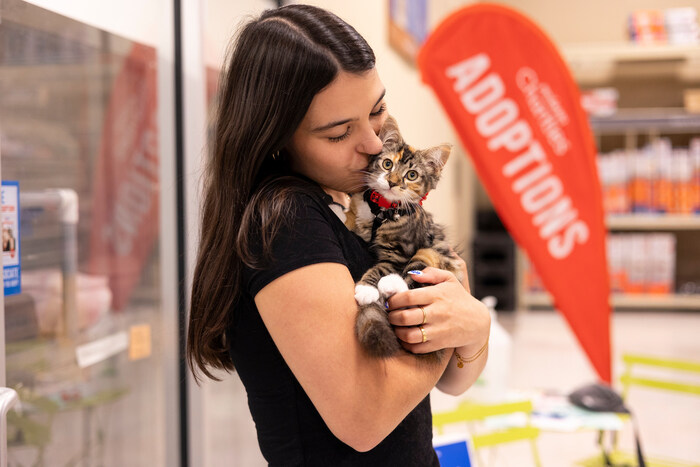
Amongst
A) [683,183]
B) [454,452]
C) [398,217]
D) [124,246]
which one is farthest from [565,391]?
[398,217]

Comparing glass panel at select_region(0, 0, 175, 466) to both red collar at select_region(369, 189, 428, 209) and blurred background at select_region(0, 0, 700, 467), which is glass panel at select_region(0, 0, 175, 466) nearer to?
blurred background at select_region(0, 0, 700, 467)

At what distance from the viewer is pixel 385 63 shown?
11.3 ft

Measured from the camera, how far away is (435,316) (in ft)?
3.24

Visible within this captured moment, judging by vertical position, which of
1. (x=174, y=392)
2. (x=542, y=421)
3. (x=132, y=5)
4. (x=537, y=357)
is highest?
(x=132, y=5)

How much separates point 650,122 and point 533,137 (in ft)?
15.2

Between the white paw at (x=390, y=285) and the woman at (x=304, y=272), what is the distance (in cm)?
2

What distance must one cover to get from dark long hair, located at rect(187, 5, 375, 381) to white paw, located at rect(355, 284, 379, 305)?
15 centimetres

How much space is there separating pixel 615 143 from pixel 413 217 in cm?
712

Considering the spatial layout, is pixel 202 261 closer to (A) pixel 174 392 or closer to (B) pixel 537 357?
(A) pixel 174 392

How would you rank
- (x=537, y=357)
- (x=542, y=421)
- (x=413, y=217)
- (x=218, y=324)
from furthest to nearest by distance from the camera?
1. (x=537, y=357)
2. (x=542, y=421)
3. (x=413, y=217)
4. (x=218, y=324)

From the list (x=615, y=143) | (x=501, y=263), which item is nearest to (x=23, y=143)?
(x=501, y=263)

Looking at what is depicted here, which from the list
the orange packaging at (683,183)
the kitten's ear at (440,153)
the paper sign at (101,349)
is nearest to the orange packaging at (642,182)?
the orange packaging at (683,183)

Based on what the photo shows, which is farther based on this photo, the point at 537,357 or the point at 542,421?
the point at 537,357

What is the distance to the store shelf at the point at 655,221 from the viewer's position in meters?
6.91
